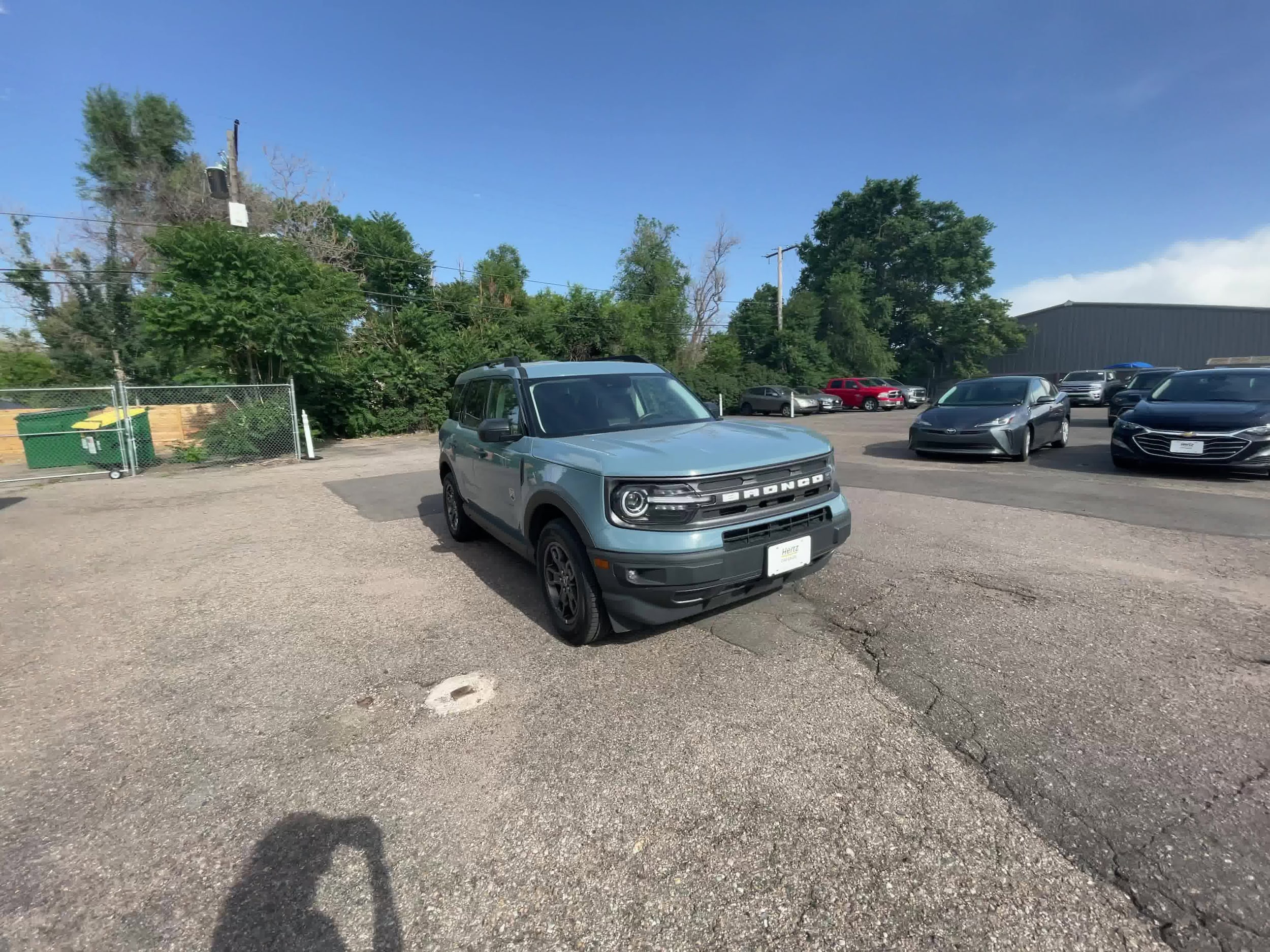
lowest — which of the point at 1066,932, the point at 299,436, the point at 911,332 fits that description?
the point at 1066,932

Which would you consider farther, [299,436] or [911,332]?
[911,332]

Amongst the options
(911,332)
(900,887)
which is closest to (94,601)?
(900,887)

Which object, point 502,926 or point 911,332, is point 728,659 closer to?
point 502,926

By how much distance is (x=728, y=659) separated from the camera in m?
3.46

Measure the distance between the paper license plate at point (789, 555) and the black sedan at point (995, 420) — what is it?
835cm

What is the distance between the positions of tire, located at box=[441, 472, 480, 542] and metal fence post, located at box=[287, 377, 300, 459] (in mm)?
10153

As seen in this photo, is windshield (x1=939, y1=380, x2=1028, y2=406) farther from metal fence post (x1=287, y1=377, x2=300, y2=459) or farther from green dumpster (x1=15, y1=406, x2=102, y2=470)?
green dumpster (x1=15, y1=406, x2=102, y2=470)

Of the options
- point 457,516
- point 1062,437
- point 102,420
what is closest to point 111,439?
point 102,420

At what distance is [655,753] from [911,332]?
51.1 metres

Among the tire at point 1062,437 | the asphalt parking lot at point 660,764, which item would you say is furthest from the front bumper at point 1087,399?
the asphalt parking lot at point 660,764

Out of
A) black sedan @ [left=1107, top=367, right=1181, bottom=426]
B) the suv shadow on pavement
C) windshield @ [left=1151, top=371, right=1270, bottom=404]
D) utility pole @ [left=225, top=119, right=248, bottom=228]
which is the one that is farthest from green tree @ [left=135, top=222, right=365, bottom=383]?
black sedan @ [left=1107, top=367, right=1181, bottom=426]

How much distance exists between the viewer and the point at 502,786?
247 centimetres

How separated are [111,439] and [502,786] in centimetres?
1472

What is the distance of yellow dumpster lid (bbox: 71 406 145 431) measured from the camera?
12578 mm
